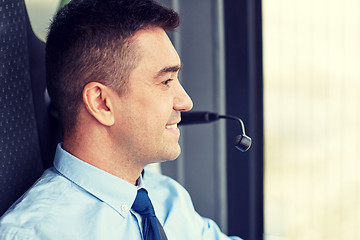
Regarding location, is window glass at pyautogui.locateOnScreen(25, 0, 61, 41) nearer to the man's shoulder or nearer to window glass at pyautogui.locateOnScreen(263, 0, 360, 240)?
the man's shoulder

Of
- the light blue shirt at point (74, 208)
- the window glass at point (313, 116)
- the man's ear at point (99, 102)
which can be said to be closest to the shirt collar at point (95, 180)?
the light blue shirt at point (74, 208)

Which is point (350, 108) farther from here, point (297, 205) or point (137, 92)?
point (137, 92)

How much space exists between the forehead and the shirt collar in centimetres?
25

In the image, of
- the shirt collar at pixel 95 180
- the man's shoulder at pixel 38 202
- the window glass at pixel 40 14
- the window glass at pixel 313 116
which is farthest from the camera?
the window glass at pixel 313 116

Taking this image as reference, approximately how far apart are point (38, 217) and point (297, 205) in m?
0.93

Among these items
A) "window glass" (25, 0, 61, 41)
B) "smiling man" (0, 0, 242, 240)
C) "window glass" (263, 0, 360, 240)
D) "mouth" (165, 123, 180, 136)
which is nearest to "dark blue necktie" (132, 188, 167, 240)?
"smiling man" (0, 0, 242, 240)

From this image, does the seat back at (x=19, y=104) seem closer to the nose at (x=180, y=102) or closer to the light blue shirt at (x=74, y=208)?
the light blue shirt at (x=74, y=208)

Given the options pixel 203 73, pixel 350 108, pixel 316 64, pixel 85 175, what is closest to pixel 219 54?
pixel 203 73

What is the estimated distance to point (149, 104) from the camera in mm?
953

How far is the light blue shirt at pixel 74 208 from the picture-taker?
80 centimetres

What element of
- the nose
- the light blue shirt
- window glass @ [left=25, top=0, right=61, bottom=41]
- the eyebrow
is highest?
window glass @ [left=25, top=0, right=61, bottom=41]

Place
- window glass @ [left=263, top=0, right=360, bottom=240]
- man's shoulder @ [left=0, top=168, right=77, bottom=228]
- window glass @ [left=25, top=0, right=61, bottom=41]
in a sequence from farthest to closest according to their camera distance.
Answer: window glass @ [left=263, top=0, right=360, bottom=240] → window glass @ [left=25, top=0, right=61, bottom=41] → man's shoulder @ [left=0, top=168, right=77, bottom=228]

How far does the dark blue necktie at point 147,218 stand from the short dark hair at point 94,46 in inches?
9.0

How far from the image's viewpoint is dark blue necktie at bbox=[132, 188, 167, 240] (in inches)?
36.5
